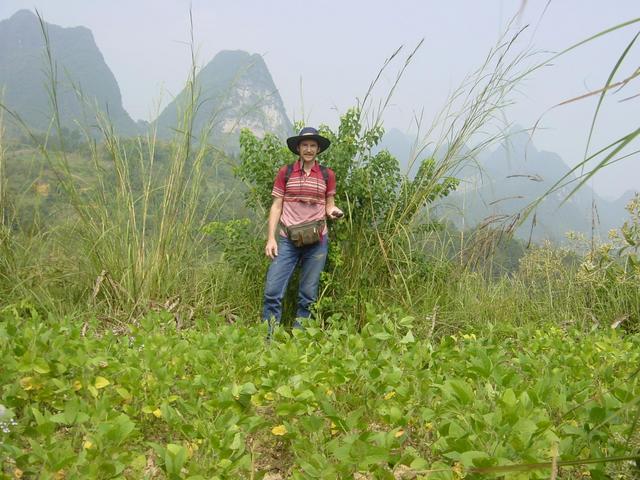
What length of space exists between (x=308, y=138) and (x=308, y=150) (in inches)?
3.9

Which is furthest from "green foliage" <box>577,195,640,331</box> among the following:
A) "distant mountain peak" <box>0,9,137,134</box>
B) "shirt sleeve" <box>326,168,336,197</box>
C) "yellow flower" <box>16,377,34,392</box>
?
"distant mountain peak" <box>0,9,137,134</box>

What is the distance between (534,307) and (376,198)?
1.87 metres

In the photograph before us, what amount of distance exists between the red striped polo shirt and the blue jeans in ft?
0.67

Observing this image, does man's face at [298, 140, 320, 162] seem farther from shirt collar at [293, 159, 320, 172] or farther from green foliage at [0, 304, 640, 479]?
green foliage at [0, 304, 640, 479]

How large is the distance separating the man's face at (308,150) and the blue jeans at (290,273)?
67 centimetres

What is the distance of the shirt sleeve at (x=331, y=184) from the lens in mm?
4691

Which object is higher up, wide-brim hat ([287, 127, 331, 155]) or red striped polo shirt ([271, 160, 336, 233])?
wide-brim hat ([287, 127, 331, 155])

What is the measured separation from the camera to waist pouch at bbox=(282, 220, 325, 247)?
14.9ft

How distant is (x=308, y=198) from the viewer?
4598 mm

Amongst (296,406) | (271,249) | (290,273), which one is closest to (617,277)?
(290,273)

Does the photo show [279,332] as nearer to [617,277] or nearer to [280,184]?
[280,184]

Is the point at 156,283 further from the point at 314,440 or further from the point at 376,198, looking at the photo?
the point at 314,440

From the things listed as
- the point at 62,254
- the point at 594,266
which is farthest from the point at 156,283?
the point at 594,266

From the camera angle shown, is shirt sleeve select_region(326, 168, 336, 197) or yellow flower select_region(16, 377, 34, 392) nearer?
yellow flower select_region(16, 377, 34, 392)
